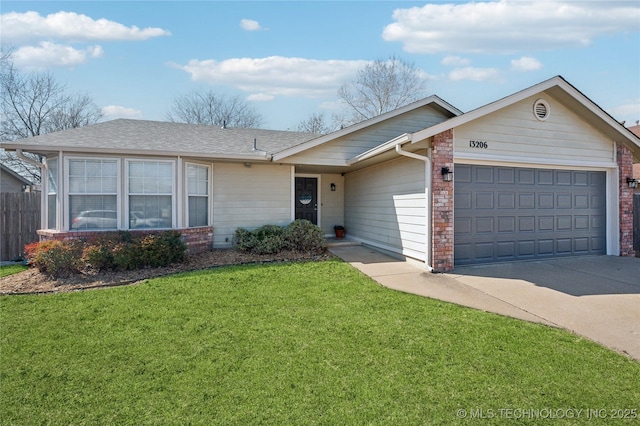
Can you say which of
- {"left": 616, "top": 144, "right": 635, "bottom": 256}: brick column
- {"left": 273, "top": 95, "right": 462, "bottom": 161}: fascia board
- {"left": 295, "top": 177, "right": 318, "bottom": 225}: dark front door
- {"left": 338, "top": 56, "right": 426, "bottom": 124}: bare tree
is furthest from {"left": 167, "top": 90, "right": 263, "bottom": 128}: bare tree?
{"left": 616, "top": 144, "right": 635, "bottom": 256}: brick column

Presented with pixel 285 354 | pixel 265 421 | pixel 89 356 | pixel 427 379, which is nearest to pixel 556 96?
pixel 427 379

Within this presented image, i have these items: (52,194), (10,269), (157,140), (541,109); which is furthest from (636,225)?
(10,269)

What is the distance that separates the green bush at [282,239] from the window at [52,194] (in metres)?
4.49

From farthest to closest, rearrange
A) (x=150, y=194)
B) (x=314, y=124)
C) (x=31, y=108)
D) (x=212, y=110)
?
(x=212, y=110) < (x=314, y=124) < (x=31, y=108) < (x=150, y=194)

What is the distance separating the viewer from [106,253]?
23.5 feet

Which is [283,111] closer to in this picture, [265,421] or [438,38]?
[438,38]

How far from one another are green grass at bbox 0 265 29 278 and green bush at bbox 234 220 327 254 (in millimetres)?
4931

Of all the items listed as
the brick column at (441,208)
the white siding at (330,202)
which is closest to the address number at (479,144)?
the brick column at (441,208)

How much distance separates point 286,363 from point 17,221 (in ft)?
33.2

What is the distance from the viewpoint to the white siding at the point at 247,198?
32.8 ft

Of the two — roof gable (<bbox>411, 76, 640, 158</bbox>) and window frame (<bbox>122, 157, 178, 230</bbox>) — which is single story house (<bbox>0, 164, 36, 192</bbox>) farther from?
roof gable (<bbox>411, 76, 640, 158</bbox>)

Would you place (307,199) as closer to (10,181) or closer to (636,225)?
(636,225)

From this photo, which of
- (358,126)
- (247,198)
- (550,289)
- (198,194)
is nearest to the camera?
(550,289)

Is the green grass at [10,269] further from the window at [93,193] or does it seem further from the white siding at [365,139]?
the white siding at [365,139]
